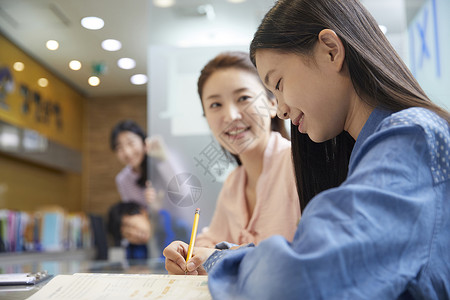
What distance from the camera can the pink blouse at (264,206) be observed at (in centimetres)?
100

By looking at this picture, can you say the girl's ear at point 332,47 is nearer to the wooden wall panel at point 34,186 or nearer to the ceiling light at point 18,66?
the ceiling light at point 18,66

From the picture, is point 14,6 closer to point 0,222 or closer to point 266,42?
point 0,222

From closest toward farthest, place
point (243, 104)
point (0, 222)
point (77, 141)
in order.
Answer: point (243, 104) < point (0, 222) < point (77, 141)

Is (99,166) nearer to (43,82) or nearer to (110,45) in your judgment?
(43,82)

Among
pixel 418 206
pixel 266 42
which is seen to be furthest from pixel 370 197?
pixel 266 42

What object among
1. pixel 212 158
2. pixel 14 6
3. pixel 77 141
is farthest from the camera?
pixel 77 141

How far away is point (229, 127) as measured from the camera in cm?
106

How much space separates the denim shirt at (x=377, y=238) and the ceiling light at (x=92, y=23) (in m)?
1.36

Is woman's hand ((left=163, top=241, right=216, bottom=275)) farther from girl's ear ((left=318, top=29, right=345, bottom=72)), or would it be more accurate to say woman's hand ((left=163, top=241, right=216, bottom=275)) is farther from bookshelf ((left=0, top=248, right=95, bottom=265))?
bookshelf ((left=0, top=248, right=95, bottom=265))

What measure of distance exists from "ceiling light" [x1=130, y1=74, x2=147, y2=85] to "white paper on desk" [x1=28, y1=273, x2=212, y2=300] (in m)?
1.39

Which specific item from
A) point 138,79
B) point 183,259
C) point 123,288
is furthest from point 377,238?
point 138,79

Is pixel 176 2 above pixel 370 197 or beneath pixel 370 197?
above

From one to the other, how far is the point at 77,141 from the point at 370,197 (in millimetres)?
4571

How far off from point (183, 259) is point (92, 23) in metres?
1.17
